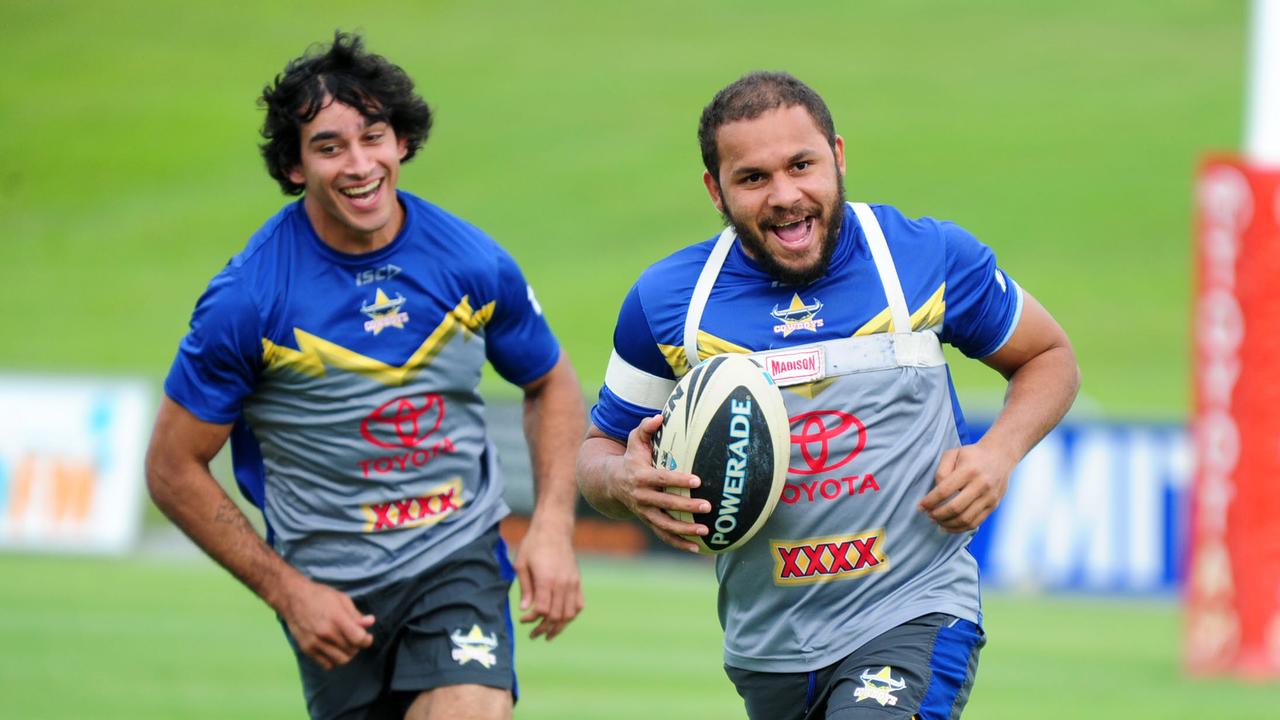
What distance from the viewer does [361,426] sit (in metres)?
6.77

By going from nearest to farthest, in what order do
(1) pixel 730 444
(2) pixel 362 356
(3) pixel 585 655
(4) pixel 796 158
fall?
(1) pixel 730 444, (4) pixel 796 158, (2) pixel 362 356, (3) pixel 585 655

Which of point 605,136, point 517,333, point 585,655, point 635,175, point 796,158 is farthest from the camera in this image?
point 605,136

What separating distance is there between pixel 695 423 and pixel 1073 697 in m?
7.89

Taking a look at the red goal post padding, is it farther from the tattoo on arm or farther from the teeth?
the tattoo on arm

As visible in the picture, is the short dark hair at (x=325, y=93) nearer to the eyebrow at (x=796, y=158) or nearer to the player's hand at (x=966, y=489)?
the eyebrow at (x=796, y=158)

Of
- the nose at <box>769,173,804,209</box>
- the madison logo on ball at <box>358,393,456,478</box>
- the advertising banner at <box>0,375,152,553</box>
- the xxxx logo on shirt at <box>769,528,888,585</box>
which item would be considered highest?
the advertising banner at <box>0,375,152,553</box>

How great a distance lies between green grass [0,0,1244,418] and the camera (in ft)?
142

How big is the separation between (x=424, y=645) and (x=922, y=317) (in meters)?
2.09

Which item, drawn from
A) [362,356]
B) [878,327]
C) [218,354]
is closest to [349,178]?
[362,356]

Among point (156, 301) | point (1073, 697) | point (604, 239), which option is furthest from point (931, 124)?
point (1073, 697)

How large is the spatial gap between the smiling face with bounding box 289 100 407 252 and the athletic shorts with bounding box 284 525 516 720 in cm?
114

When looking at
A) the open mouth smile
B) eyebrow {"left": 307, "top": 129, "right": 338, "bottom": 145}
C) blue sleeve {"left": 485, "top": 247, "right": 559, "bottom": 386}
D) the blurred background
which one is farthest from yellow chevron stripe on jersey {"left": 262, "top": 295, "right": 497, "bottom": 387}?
the blurred background

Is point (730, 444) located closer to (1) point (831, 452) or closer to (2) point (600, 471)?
(1) point (831, 452)

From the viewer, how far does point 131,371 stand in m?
37.3
